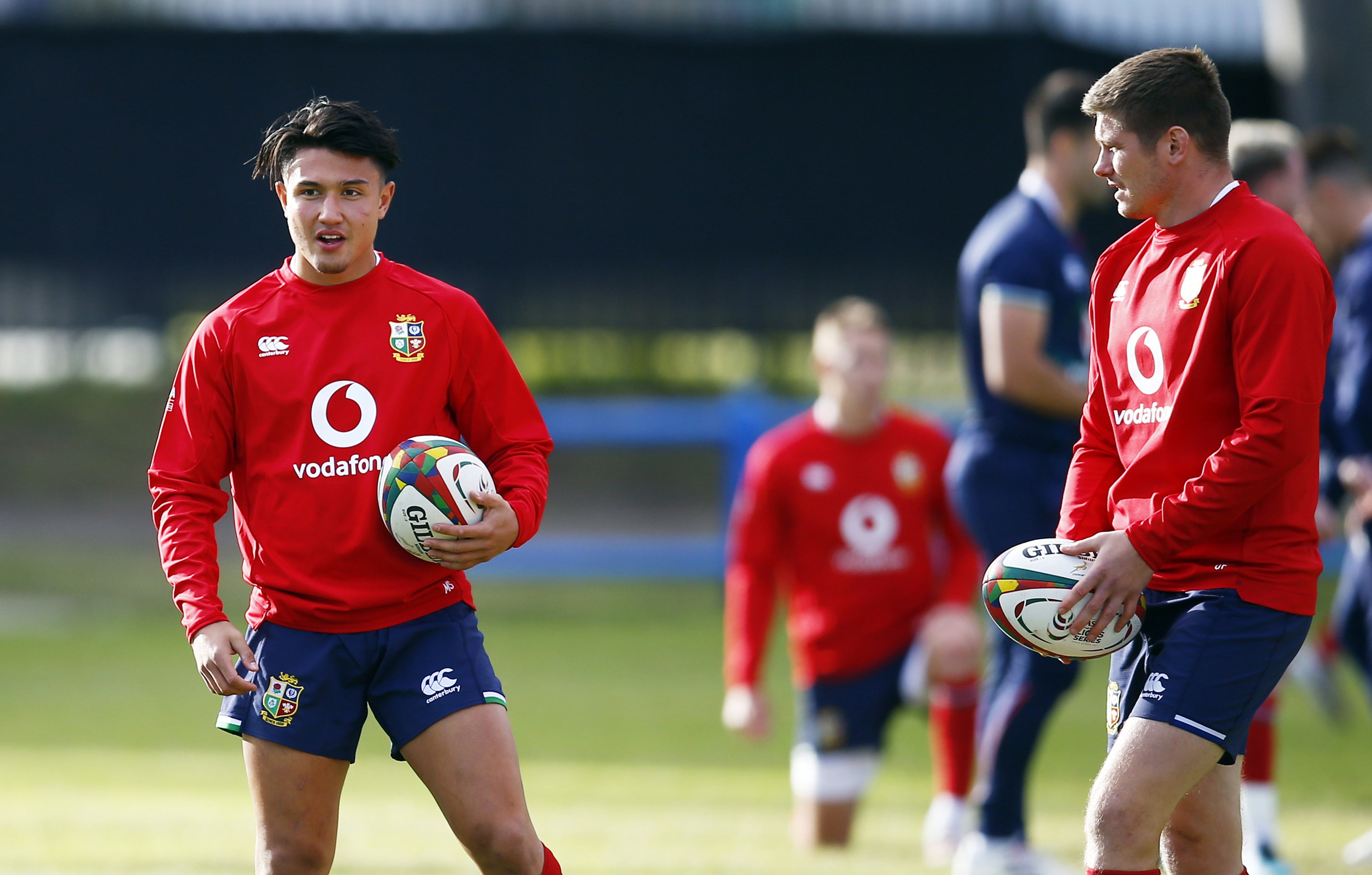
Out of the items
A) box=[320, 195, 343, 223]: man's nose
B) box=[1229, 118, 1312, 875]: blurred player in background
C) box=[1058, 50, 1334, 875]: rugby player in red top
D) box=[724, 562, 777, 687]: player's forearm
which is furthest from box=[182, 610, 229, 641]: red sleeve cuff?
box=[1229, 118, 1312, 875]: blurred player in background

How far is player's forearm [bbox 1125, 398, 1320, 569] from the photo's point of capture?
3.44 m

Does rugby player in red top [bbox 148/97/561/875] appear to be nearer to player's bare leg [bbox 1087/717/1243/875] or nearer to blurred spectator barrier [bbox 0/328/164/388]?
player's bare leg [bbox 1087/717/1243/875]

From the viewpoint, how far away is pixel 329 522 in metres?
3.94

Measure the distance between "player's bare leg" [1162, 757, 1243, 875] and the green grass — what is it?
7.34ft

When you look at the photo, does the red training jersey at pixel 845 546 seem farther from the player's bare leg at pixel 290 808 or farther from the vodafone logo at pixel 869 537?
the player's bare leg at pixel 290 808

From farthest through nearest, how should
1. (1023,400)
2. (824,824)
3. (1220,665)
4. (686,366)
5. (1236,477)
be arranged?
(686,366), (824,824), (1023,400), (1220,665), (1236,477)

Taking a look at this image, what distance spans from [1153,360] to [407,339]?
5.99ft

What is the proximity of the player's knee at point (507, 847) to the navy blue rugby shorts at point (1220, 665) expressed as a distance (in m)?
1.44

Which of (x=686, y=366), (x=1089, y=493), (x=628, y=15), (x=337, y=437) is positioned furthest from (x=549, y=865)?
(x=686, y=366)

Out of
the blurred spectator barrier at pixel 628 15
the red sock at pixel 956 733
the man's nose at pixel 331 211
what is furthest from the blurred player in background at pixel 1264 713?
the blurred spectator barrier at pixel 628 15

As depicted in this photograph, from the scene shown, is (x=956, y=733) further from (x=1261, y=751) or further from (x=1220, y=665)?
(x=1220, y=665)

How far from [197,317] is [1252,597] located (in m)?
17.4

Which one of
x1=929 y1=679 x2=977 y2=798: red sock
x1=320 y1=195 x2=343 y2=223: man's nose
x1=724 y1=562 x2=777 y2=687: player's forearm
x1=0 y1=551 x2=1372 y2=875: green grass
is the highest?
x1=320 y1=195 x2=343 y2=223: man's nose

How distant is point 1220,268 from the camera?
11.7 ft
